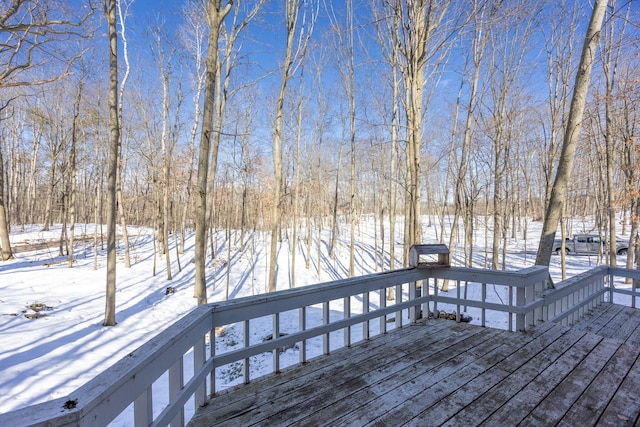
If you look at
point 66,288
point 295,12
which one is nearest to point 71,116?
point 66,288

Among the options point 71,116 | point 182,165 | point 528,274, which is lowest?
point 528,274

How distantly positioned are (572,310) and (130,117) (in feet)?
66.1

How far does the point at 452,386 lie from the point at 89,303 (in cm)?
1260

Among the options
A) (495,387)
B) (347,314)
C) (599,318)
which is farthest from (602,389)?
(599,318)

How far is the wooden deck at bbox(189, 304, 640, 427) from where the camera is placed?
2.03 m

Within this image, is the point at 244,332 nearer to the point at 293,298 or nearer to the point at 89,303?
the point at 293,298

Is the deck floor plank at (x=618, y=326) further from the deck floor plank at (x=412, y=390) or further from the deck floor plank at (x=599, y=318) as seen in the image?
the deck floor plank at (x=412, y=390)

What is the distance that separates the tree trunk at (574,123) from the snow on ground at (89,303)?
403cm

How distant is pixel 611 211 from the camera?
37.1ft

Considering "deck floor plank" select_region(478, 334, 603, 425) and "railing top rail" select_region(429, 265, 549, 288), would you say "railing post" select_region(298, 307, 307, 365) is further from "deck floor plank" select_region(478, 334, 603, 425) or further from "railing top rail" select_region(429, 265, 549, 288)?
"railing top rail" select_region(429, 265, 549, 288)

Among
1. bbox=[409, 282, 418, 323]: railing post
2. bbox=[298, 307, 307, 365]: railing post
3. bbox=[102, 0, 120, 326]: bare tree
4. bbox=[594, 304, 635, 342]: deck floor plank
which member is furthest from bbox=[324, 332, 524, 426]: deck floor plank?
bbox=[102, 0, 120, 326]: bare tree

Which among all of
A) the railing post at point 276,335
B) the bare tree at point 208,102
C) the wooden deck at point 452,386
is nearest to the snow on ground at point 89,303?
the bare tree at point 208,102

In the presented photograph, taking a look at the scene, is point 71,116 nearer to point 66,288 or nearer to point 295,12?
point 66,288

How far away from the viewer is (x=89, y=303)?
1073 cm
